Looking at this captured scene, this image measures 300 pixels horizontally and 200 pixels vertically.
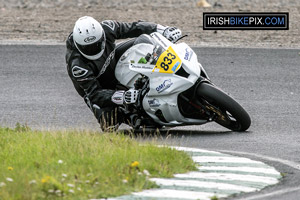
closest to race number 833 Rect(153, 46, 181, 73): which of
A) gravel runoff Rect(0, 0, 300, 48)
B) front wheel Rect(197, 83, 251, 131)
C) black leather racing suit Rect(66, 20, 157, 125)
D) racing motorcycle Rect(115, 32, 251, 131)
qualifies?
racing motorcycle Rect(115, 32, 251, 131)

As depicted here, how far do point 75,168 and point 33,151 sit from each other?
3.79ft

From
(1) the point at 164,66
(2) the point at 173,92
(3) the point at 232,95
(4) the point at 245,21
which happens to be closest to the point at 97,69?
(1) the point at 164,66

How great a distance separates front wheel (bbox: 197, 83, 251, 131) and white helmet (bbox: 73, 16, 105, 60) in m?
1.46

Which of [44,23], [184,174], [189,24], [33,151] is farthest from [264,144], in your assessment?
[44,23]

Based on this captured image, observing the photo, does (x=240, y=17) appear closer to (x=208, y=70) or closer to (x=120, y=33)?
(x=208, y=70)

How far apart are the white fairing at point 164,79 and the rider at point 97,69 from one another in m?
0.21

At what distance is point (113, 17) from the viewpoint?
73.6 ft

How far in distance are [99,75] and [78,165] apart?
3.11 metres

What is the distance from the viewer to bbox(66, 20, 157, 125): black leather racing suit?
33.9 ft

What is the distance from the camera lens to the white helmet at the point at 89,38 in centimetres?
1024

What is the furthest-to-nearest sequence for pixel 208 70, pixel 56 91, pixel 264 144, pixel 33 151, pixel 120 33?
pixel 208 70 < pixel 56 91 < pixel 120 33 < pixel 264 144 < pixel 33 151

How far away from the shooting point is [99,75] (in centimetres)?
1054

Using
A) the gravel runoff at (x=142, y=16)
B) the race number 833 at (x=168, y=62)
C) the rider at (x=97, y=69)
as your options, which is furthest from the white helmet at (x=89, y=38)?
the gravel runoff at (x=142, y=16)

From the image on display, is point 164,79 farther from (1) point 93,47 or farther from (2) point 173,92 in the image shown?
(1) point 93,47
